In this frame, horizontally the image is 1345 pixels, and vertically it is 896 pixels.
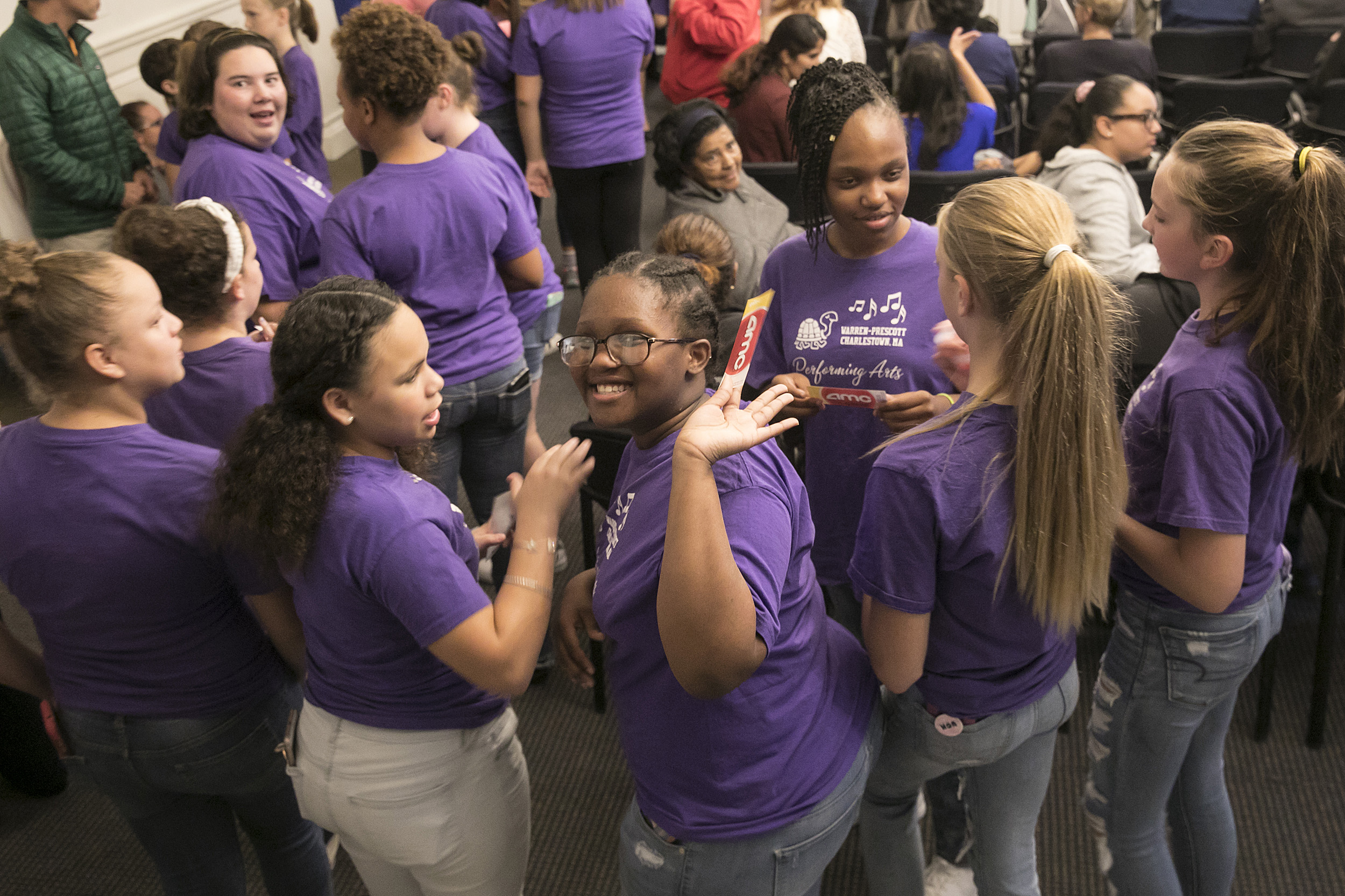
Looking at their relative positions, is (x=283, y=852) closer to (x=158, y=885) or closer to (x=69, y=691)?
(x=69, y=691)

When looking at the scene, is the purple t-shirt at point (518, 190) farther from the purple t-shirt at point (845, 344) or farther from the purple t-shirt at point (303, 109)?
the purple t-shirt at point (303, 109)

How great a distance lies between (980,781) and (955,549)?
437 millimetres

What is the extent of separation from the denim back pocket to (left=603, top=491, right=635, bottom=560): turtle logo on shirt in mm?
872

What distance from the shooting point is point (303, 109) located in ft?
12.6

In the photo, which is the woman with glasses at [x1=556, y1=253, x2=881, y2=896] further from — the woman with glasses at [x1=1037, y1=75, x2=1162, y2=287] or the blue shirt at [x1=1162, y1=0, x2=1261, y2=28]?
the blue shirt at [x1=1162, y1=0, x2=1261, y2=28]

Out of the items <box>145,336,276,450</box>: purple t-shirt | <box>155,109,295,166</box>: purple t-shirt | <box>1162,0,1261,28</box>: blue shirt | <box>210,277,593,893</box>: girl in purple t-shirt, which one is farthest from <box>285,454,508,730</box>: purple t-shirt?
<box>1162,0,1261,28</box>: blue shirt

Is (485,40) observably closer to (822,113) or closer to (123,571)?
(822,113)

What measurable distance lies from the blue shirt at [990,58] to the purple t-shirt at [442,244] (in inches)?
121

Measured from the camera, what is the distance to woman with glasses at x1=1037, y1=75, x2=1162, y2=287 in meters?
2.76

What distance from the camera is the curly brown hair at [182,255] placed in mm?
1665

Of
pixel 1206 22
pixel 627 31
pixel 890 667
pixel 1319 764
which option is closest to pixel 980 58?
pixel 627 31

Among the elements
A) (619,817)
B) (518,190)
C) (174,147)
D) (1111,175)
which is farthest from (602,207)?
(619,817)

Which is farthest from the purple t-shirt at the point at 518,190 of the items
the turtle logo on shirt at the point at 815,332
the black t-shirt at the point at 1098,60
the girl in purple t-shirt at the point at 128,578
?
the black t-shirt at the point at 1098,60

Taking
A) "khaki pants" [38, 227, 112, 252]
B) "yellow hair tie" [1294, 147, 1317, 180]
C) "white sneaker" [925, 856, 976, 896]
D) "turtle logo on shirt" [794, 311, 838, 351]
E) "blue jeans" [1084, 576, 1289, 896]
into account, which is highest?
"yellow hair tie" [1294, 147, 1317, 180]
